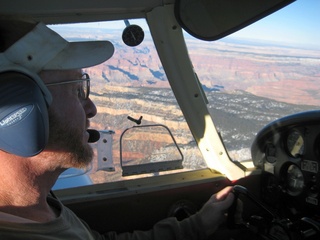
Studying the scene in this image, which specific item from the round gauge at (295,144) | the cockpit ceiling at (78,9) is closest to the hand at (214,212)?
the round gauge at (295,144)

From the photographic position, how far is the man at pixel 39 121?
105cm

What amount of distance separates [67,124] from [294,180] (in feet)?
5.95

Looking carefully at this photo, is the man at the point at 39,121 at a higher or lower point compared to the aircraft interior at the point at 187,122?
higher

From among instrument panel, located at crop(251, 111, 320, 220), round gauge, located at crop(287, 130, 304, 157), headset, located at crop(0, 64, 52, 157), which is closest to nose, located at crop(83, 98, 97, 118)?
headset, located at crop(0, 64, 52, 157)

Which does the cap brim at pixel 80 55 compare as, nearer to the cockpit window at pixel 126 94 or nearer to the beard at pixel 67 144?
the beard at pixel 67 144

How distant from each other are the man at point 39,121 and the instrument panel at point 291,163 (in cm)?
152

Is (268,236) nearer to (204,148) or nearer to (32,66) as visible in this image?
(204,148)

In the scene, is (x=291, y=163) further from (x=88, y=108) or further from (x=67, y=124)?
(x=67, y=124)

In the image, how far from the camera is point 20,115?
3.41ft

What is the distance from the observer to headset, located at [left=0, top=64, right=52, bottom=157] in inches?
40.6

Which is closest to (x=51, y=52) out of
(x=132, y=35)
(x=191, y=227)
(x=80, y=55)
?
(x=80, y=55)

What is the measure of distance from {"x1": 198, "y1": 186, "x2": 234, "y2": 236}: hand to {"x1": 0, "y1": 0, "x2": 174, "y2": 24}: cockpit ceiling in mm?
1109

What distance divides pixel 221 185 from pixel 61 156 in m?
1.59

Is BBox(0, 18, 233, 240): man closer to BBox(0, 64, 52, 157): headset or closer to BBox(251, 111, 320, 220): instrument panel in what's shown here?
BBox(0, 64, 52, 157): headset
